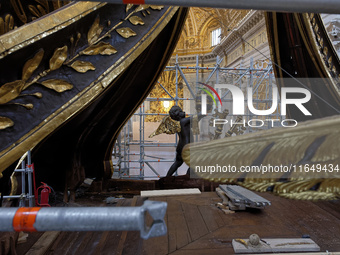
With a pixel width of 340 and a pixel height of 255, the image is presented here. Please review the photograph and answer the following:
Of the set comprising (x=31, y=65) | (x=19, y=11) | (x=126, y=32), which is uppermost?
(x=19, y=11)

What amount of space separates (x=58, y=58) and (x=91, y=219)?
96 cm

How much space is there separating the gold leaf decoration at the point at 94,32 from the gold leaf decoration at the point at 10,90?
0.43 m

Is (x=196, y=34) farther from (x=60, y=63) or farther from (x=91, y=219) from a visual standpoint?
(x=91, y=219)

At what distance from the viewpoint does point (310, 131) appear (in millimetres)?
647

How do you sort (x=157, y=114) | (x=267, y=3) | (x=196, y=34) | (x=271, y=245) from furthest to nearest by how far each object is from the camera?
(x=196, y=34), (x=157, y=114), (x=271, y=245), (x=267, y=3)

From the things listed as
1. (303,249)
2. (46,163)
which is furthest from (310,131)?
(46,163)

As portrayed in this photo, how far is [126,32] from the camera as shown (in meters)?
1.44

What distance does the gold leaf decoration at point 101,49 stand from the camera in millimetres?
1317

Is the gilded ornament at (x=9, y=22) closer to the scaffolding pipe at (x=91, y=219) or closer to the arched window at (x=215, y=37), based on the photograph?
the scaffolding pipe at (x=91, y=219)

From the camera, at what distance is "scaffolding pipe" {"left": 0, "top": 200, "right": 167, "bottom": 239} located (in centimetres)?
51

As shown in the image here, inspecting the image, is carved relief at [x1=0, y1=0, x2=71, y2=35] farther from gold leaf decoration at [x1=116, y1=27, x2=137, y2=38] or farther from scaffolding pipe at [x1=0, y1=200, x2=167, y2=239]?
scaffolding pipe at [x1=0, y1=200, x2=167, y2=239]

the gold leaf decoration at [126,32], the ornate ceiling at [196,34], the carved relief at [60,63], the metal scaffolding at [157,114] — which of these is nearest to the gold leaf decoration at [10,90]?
the carved relief at [60,63]

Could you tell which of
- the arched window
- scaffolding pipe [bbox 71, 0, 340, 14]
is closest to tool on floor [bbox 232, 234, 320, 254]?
scaffolding pipe [bbox 71, 0, 340, 14]

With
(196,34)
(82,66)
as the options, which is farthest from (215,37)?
(82,66)
